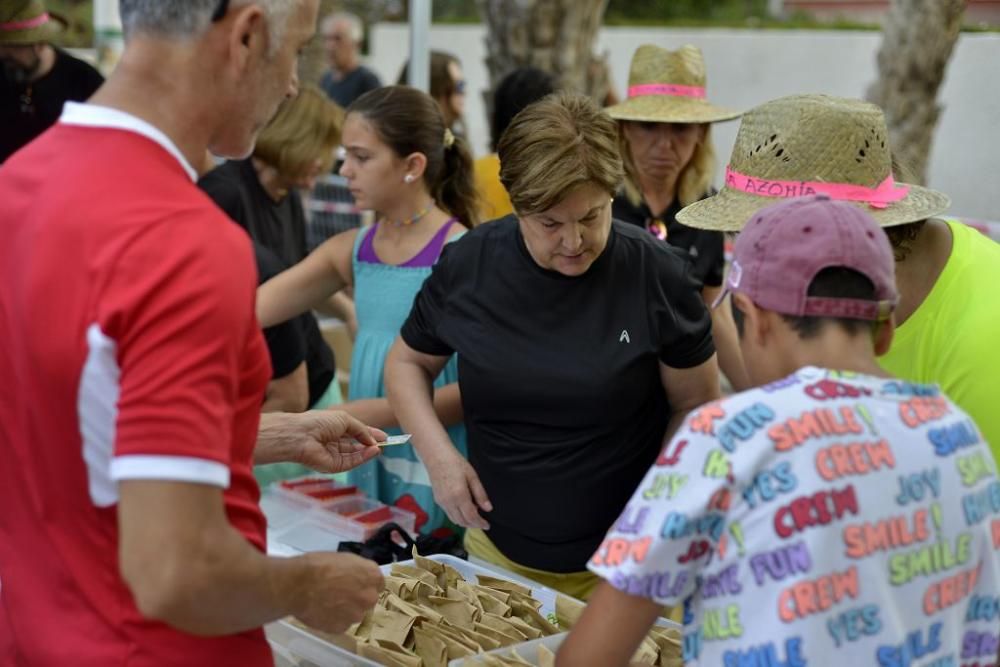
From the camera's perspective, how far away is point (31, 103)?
5121mm

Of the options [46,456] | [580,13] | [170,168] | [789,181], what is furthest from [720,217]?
[580,13]

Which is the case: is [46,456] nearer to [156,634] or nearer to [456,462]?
[156,634]

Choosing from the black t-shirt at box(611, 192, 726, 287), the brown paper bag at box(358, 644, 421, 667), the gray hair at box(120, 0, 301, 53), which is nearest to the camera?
the gray hair at box(120, 0, 301, 53)

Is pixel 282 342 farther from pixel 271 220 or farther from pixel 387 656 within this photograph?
pixel 387 656

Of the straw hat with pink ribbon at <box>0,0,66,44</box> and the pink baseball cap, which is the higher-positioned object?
the pink baseball cap

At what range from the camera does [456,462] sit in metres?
2.87

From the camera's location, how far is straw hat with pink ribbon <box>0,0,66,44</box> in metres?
5.02

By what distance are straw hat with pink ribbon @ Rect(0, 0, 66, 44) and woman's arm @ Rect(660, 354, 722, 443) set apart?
11.1ft

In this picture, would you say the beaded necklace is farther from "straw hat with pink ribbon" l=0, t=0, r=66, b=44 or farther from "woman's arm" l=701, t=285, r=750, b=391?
"straw hat with pink ribbon" l=0, t=0, r=66, b=44

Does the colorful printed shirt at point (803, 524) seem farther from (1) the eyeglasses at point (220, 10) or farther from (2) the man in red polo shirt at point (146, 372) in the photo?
(1) the eyeglasses at point (220, 10)

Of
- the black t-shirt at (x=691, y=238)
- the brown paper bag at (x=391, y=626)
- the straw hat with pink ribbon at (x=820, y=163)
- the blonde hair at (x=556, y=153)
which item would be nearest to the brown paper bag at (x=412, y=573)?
the brown paper bag at (x=391, y=626)

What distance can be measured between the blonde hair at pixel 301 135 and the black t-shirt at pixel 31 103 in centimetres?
113

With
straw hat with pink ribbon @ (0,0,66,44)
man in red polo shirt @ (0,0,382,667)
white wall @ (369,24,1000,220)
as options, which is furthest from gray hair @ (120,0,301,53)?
white wall @ (369,24,1000,220)

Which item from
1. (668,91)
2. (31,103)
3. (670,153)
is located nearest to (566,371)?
(670,153)
